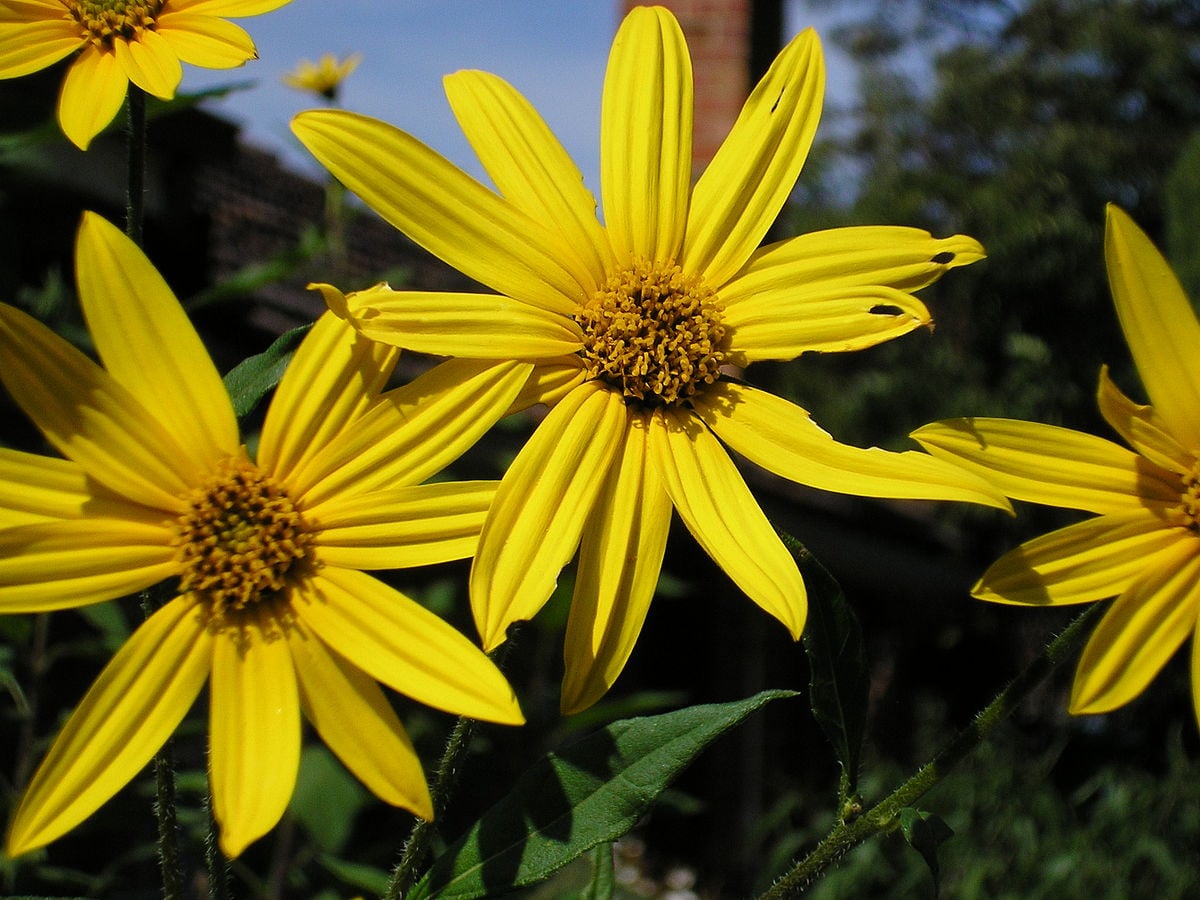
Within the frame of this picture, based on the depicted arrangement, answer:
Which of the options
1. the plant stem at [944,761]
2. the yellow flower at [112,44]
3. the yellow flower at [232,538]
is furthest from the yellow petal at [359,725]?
the yellow flower at [112,44]

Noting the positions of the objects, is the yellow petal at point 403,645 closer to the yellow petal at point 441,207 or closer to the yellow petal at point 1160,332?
the yellow petal at point 441,207

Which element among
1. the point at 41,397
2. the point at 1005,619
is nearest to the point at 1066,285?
the point at 1005,619

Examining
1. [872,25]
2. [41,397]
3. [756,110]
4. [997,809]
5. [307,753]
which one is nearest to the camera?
[41,397]

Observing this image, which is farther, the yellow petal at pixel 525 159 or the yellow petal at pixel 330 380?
the yellow petal at pixel 525 159

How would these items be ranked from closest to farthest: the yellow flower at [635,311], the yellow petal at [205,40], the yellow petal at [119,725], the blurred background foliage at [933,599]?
1. the yellow petal at [119,725]
2. the yellow flower at [635,311]
3. the yellow petal at [205,40]
4. the blurred background foliage at [933,599]

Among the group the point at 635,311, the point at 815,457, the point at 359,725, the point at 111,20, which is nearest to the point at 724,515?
the point at 815,457

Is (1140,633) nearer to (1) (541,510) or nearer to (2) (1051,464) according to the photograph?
(2) (1051,464)

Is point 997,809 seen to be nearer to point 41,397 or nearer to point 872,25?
point 41,397
